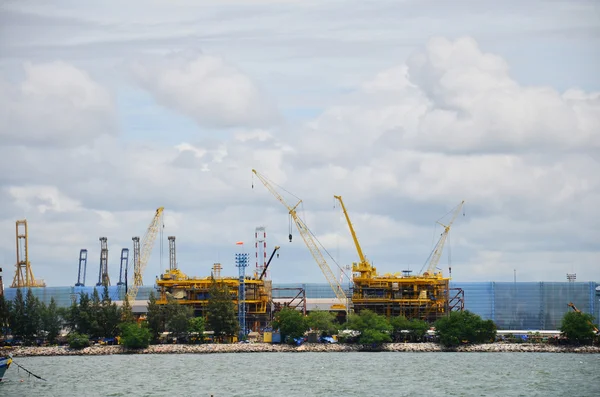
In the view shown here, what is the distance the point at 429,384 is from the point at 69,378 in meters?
50.2

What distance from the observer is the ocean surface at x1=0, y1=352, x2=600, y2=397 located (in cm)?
14050

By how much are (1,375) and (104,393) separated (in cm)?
2326

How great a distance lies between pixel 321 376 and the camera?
15912 cm

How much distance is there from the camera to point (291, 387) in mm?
144750

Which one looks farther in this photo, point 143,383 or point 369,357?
point 369,357

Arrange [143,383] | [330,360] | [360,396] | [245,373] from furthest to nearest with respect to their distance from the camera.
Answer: [330,360] → [245,373] → [143,383] → [360,396]

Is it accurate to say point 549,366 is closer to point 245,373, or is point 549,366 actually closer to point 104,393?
point 245,373

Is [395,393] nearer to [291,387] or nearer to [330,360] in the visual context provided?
[291,387]

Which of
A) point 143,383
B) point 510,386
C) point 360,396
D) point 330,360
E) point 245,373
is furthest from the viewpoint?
point 330,360

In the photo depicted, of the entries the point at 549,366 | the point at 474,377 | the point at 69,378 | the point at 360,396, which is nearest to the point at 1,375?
the point at 69,378

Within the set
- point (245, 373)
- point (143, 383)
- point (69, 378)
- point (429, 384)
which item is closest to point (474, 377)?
point (429, 384)

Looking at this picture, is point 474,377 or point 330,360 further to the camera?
point 330,360

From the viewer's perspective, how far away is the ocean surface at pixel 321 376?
140500mm

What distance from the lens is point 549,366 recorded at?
563 ft
